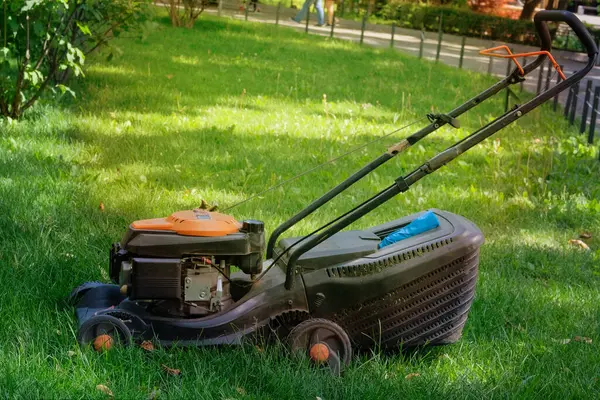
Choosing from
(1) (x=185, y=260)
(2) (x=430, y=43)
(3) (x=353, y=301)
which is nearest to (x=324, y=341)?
(3) (x=353, y=301)

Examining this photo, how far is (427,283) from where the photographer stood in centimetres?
397

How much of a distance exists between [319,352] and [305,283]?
1.01 ft

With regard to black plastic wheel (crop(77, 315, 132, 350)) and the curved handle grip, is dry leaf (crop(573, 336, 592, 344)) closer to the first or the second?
the curved handle grip

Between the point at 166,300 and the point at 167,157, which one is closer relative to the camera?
the point at 166,300

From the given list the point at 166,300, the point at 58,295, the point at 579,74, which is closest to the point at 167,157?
the point at 58,295

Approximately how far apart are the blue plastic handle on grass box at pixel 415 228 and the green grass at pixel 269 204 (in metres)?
0.52

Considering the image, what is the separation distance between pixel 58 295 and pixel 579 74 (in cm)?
245

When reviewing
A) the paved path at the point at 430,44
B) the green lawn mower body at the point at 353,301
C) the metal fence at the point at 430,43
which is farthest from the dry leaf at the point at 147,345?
the paved path at the point at 430,44

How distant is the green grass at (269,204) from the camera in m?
3.61

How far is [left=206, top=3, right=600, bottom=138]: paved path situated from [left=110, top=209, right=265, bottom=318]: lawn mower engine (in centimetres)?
1172

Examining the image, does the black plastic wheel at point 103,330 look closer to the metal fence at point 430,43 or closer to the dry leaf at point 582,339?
the dry leaf at point 582,339

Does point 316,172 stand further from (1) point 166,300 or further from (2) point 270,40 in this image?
(2) point 270,40

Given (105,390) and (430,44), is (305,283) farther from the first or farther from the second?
(430,44)

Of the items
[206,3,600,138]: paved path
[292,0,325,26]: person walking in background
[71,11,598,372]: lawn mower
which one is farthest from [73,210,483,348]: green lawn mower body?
[206,3,600,138]: paved path
